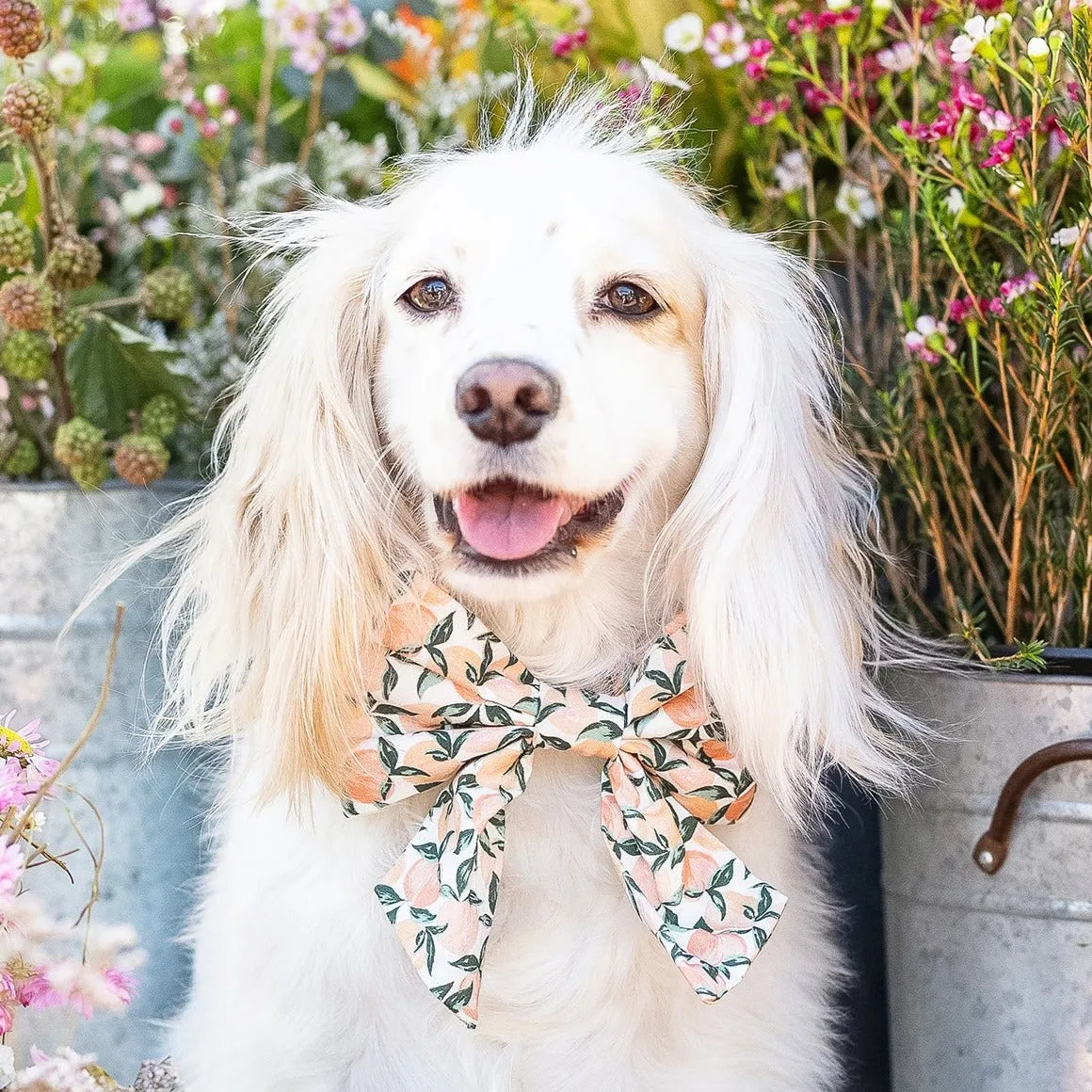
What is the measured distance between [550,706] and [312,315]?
1.54 ft

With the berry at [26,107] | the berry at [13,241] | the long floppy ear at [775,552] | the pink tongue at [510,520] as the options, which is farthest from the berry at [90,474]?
the long floppy ear at [775,552]

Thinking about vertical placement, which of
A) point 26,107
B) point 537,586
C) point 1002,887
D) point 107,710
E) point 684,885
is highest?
point 26,107

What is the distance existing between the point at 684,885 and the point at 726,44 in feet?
3.37

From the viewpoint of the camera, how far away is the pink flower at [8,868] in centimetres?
82

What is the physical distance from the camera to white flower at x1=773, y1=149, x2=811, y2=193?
68.1 inches

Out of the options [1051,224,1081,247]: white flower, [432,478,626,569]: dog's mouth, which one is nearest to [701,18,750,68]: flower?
[1051,224,1081,247]: white flower

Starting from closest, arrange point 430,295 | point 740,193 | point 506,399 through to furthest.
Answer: point 506,399 → point 430,295 → point 740,193

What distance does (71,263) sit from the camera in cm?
154

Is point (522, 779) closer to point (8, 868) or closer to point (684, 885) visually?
point (684, 885)

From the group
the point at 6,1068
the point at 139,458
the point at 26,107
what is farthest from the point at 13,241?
the point at 6,1068

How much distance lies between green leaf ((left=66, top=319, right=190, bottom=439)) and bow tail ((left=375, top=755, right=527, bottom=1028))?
75 cm

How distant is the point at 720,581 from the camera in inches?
48.9

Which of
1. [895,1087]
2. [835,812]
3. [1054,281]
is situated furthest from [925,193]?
[895,1087]

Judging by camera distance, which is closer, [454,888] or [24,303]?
[454,888]
